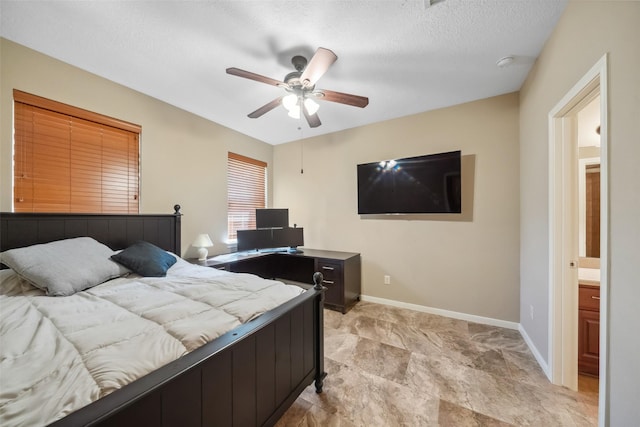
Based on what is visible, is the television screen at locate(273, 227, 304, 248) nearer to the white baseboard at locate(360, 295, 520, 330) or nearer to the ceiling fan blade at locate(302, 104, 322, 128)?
the white baseboard at locate(360, 295, 520, 330)

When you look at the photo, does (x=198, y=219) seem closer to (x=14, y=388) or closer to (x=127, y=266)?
(x=127, y=266)

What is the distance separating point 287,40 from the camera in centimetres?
178

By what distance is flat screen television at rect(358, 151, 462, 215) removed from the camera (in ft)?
8.98

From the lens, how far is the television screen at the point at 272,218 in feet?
11.7

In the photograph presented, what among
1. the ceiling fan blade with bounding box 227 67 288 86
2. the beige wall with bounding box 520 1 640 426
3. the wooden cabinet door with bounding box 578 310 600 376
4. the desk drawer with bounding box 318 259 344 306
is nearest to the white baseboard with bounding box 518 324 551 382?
the wooden cabinet door with bounding box 578 310 600 376

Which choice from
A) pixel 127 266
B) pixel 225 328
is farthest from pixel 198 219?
pixel 225 328

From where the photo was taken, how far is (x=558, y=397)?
162cm

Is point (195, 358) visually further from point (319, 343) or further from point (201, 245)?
point (201, 245)

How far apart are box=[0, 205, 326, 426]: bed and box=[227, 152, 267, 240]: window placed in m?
1.51

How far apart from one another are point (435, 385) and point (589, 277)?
1.61 m

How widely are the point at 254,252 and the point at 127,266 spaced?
166 centimetres

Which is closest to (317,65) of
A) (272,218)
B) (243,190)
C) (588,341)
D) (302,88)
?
(302,88)

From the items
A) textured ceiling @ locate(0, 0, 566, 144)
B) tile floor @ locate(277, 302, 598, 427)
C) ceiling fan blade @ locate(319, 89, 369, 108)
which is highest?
textured ceiling @ locate(0, 0, 566, 144)

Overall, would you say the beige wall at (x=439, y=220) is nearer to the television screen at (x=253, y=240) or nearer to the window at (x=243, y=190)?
the television screen at (x=253, y=240)
